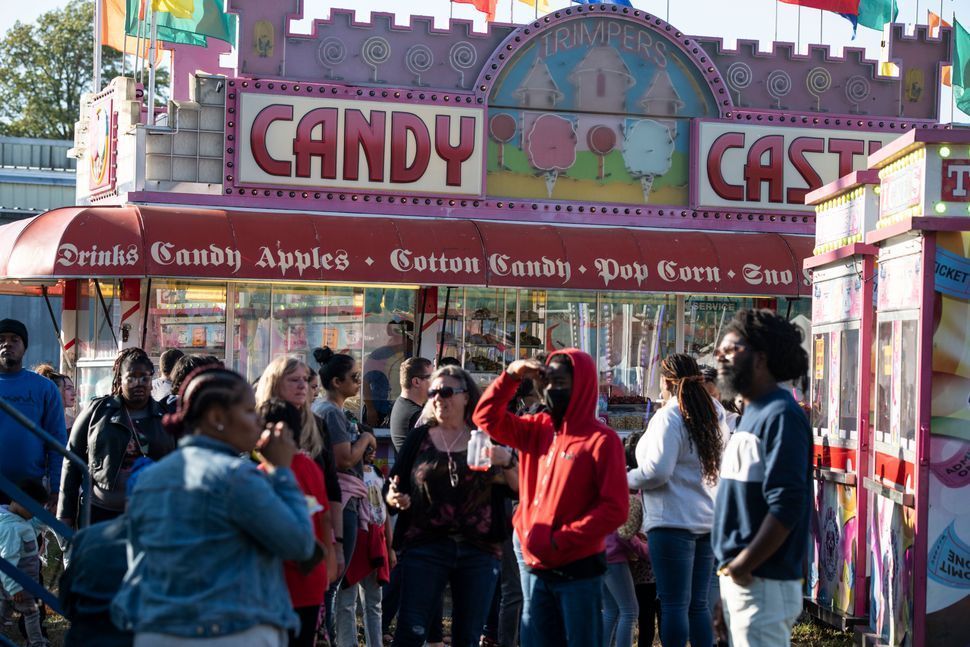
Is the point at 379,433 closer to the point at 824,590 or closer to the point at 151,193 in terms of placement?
the point at 151,193

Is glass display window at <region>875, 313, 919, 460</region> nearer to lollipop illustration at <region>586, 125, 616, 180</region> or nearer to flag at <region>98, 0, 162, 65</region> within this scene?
lollipop illustration at <region>586, 125, 616, 180</region>

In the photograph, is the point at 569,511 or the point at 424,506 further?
the point at 424,506

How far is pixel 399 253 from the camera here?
13.4 metres

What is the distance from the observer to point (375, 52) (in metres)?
14.3

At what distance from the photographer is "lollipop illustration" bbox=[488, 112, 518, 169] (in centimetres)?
1445

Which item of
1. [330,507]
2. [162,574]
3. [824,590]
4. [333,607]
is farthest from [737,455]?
[824,590]

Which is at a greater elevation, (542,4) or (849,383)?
(542,4)

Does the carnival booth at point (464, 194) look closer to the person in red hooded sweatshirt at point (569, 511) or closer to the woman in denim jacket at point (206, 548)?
the person in red hooded sweatshirt at point (569, 511)

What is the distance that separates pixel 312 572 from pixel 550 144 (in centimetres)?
1018

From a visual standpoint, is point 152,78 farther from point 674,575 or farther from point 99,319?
point 674,575

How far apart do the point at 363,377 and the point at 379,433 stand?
732 millimetres

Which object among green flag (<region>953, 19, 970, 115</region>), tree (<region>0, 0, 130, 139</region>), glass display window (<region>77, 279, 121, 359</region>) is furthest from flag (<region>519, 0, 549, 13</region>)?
tree (<region>0, 0, 130, 139</region>)

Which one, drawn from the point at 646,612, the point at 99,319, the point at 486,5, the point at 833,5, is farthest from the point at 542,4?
the point at 646,612

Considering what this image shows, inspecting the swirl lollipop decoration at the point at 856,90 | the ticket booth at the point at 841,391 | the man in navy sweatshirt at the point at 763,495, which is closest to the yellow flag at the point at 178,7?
the swirl lollipop decoration at the point at 856,90
